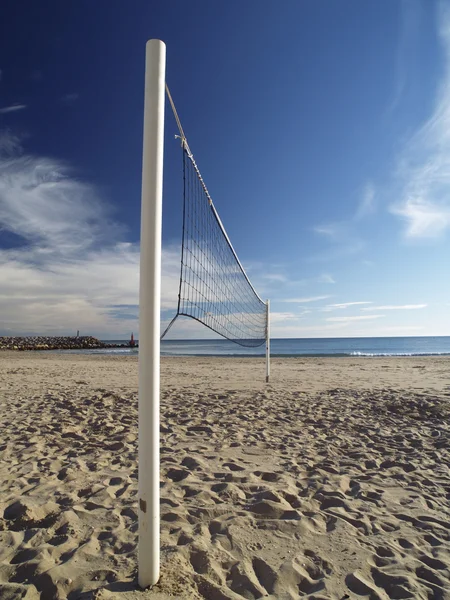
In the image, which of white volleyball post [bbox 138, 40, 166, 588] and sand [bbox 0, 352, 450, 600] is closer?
white volleyball post [bbox 138, 40, 166, 588]

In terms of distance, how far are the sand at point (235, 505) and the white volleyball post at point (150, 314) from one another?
1.08 ft

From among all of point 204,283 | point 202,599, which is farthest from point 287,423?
point 202,599

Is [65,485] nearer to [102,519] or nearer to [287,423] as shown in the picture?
[102,519]

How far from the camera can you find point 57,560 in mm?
2162

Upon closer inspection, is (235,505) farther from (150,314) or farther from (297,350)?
(297,350)

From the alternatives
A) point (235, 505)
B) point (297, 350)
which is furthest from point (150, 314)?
point (297, 350)

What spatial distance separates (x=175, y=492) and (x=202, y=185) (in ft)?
12.0

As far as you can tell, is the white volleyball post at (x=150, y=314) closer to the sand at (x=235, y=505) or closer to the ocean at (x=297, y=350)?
the sand at (x=235, y=505)

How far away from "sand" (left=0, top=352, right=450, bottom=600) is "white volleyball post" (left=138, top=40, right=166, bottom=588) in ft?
1.08

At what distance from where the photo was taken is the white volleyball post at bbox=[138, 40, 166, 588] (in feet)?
6.00

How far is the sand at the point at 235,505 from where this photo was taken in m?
2.05

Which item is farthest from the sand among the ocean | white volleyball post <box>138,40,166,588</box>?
the ocean

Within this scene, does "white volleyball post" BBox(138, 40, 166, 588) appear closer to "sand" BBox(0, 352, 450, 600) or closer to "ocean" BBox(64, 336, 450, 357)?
"sand" BBox(0, 352, 450, 600)

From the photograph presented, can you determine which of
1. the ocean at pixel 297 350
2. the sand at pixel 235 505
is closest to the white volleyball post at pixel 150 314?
the sand at pixel 235 505
